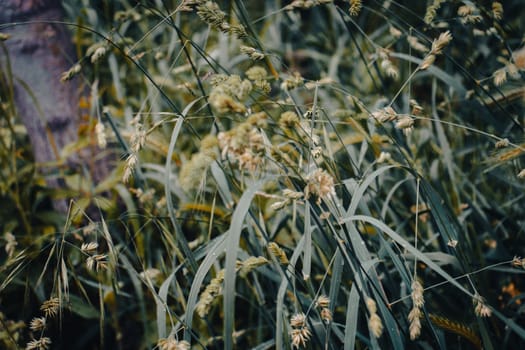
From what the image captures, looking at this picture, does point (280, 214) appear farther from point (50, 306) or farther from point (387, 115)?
point (50, 306)

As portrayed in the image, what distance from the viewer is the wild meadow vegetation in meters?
0.73

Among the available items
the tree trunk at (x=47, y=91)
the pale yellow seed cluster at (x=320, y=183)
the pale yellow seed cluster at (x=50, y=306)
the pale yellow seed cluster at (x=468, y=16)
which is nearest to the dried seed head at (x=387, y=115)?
the pale yellow seed cluster at (x=320, y=183)

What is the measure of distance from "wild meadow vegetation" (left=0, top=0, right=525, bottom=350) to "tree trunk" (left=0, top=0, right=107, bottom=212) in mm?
70

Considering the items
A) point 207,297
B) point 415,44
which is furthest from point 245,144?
point 415,44

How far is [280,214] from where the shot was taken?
1.15 m

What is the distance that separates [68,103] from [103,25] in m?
0.61

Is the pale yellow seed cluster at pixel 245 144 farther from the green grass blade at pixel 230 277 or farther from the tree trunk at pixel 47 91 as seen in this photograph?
the tree trunk at pixel 47 91

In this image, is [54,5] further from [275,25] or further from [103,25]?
[275,25]

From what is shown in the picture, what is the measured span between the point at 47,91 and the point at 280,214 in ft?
3.41

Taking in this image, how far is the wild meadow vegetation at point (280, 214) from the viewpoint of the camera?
728mm

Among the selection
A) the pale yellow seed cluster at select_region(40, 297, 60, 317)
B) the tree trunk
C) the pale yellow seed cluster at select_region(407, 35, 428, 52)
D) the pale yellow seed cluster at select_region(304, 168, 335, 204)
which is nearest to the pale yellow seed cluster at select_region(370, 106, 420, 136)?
the pale yellow seed cluster at select_region(304, 168, 335, 204)

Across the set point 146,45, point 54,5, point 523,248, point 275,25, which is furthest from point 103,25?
point 523,248

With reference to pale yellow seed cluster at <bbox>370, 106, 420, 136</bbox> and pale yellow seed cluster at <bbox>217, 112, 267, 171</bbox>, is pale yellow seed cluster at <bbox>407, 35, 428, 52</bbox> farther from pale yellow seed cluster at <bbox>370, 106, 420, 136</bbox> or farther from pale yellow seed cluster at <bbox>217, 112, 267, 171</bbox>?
pale yellow seed cluster at <bbox>217, 112, 267, 171</bbox>

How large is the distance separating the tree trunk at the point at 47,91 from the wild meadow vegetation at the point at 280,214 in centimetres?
7
